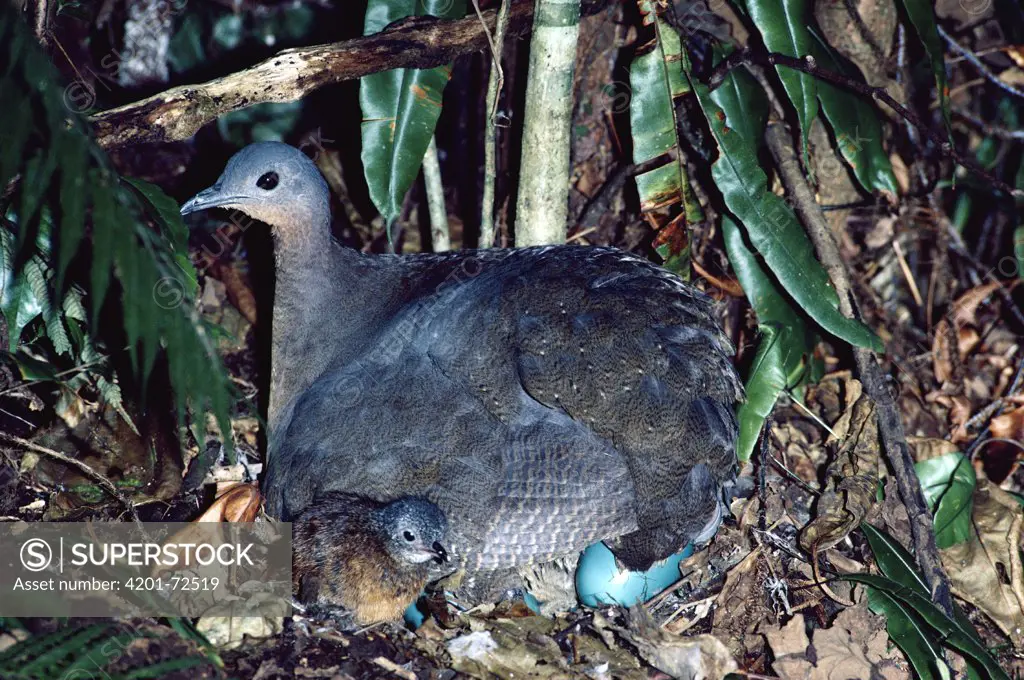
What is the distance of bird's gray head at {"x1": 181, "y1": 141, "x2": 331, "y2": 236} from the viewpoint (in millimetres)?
3850

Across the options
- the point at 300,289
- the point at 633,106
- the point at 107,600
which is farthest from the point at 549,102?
the point at 107,600

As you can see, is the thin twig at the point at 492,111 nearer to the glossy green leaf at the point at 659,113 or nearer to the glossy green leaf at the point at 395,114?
the glossy green leaf at the point at 395,114

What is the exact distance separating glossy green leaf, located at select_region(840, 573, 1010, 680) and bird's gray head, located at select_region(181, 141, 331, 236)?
2.53 m

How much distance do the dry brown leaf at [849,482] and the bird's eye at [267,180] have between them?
2.60m

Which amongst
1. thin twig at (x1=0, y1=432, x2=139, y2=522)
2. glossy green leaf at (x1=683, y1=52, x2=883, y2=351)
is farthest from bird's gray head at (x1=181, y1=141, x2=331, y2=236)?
glossy green leaf at (x1=683, y1=52, x2=883, y2=351)

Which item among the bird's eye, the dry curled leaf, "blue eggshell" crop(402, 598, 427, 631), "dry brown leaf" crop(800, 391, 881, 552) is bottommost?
"blue eggshell" crop(402, 598, 427, 631)

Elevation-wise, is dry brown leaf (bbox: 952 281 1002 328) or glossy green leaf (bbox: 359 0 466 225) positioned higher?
glossy green leaf (bbox: 359 0 466 225)

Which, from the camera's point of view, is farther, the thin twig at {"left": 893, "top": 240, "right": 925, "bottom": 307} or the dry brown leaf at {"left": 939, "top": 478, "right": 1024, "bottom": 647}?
the thin twig at {"left": 893, "top": 240, "right": 925, "bottom": 307}

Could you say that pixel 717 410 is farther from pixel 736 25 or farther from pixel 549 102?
pixel 736 25

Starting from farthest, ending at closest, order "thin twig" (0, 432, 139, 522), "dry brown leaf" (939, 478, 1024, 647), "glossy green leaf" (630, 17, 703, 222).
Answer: "glossy green leaf" (630, 17, 703, 222) → "dry brown leaf" (939, 478, 1024, 647) → "thin twig" (0, 432, 139, 522)

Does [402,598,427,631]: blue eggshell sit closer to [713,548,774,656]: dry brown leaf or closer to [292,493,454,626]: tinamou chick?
[292,493,454,626]: tinamou chick

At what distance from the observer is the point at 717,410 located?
363 centimetres

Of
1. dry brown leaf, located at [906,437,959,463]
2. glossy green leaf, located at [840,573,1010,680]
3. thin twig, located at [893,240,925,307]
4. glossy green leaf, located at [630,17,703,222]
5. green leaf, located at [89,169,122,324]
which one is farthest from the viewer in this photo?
thin twig, located at [893,240,925,307]

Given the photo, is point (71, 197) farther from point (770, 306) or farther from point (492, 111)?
point (770, 306)
